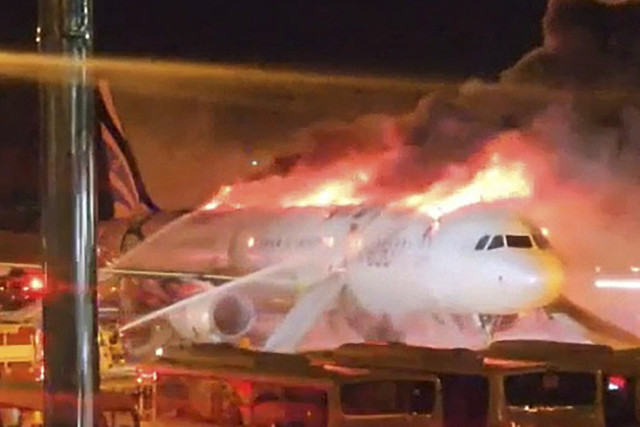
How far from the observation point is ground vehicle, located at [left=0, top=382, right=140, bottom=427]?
398cm

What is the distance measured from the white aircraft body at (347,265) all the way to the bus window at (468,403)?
521mm

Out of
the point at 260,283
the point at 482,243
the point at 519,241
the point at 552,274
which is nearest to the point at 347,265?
the point at 260,283

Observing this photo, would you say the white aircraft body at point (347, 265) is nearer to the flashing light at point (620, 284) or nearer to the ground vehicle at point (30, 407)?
the flashing light at point (620, 284)

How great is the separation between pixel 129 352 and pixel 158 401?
3.96 ft

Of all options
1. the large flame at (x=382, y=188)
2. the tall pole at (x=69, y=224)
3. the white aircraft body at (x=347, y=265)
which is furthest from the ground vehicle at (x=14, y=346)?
the tall pole at (x=69, y=224)

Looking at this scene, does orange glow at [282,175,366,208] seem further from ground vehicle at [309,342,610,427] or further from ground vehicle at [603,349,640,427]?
ground vehicle at [603,349,640,427]

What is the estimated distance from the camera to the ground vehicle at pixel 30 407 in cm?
398

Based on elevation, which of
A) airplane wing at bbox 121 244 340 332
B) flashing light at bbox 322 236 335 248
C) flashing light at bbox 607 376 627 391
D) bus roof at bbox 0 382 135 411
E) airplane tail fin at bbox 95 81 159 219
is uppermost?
airplane tail fin at bbox 95 81 159 219

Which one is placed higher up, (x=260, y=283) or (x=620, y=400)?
(x=260, y=283)

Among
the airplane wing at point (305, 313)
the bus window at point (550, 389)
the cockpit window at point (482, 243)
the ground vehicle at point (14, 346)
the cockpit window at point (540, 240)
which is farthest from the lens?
the ground vehicle at point (14, 346)

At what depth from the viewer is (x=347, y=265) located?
551 centimetres

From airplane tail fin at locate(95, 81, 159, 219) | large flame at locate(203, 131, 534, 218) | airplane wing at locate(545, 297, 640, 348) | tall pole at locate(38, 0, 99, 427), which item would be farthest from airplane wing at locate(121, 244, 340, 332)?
tall pole at locate(38, 0, 99, 427)

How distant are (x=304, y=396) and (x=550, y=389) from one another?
0.92 m

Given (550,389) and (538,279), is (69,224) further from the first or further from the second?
(538,279)
